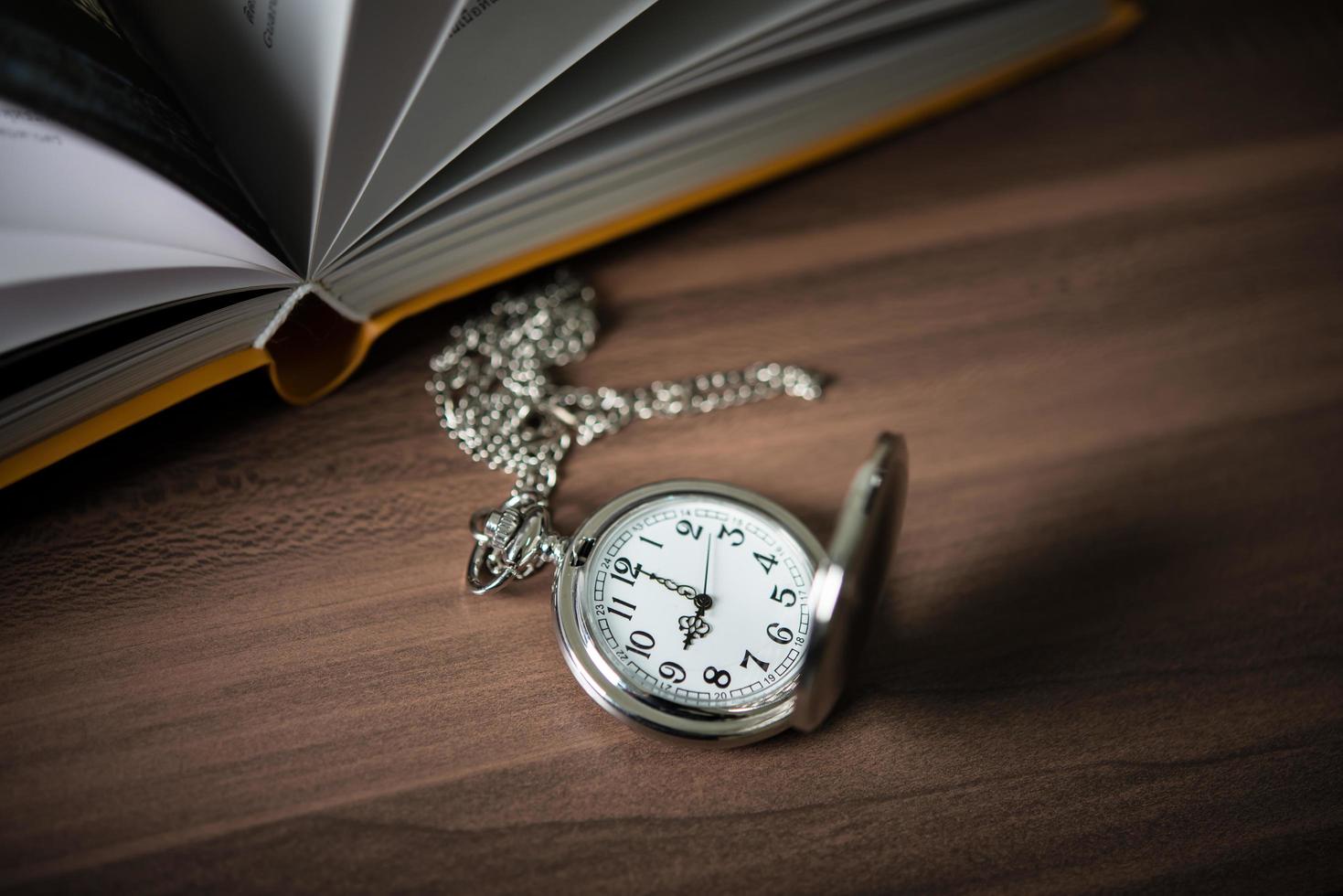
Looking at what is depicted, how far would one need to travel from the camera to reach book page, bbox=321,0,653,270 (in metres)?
1.14

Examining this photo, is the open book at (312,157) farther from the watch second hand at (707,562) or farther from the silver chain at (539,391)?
the watch second hand at (707,562)

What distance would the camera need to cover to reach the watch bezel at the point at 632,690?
102cm

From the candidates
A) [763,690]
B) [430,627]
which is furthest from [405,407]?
[763,690]

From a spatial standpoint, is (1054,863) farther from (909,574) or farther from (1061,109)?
(1061,109)

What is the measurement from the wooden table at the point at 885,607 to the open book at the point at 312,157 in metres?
0.12

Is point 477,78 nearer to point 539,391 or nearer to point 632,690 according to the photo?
point 539,391

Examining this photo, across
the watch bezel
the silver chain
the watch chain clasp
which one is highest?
the silver chain

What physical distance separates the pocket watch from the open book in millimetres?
202

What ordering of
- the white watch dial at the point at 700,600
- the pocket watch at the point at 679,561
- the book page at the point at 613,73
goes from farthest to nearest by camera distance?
1. the book page at the point at 613,73
2. the white watch dial at the point at 700,600
3. the pocket watch at the point at 679,561

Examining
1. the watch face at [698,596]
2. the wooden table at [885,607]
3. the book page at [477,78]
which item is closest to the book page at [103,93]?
the book page at [477,78]

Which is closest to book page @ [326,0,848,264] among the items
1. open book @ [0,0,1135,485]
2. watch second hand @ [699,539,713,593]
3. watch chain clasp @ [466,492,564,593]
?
open book @ [0,0,1135,485]

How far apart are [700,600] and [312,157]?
66 centimetres

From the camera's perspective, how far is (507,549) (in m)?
1.14

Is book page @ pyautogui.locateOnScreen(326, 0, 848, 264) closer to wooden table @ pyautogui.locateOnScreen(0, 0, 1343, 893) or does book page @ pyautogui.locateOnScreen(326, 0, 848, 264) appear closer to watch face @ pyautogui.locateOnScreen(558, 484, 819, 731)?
wooden table @ pyautogui.locateOnScreen(0, 0, 1343, 893)
